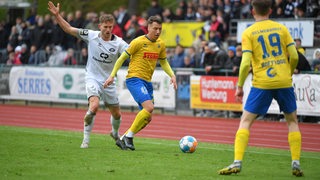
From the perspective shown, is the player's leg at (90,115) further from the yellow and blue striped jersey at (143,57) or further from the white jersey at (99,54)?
the yellow and blue striped jersey at (143,57)

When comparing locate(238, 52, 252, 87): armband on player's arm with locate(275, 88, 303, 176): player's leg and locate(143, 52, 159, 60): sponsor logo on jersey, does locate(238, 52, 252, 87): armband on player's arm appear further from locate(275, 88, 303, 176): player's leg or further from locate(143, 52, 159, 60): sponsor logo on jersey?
locate(143, 52, 159, 60): sponsor logo on jersey

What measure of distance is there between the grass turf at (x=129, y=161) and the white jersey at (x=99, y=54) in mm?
1317

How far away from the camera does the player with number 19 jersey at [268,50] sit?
9.67 metres

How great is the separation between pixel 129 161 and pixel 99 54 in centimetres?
290

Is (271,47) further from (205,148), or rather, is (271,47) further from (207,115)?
(207,115)

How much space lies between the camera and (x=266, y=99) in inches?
383

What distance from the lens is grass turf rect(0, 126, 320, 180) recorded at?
9789mm

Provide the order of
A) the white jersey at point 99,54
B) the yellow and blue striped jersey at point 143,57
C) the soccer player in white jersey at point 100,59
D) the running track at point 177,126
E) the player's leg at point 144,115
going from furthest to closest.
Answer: the running track at point 177,126 → the white jersey at point 99,54 → the soccer player in white jersey at point 100,59 → the yellow and blue striped jersey at point 143,57 → the player's leg at point 144,115

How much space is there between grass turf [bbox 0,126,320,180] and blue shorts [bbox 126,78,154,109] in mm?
917

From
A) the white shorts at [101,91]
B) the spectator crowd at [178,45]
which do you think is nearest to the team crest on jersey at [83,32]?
the white shorts at [101,91]

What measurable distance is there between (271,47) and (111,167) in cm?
279

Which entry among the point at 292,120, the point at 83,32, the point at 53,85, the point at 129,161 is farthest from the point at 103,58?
the point at 53,85

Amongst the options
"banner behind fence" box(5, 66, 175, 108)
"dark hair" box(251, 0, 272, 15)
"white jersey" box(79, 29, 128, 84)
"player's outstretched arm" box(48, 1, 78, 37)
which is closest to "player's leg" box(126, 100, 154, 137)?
"white jersey" box(79, 29, 128, 84)

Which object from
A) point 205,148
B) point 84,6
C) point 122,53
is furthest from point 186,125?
point 84,6
